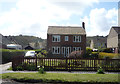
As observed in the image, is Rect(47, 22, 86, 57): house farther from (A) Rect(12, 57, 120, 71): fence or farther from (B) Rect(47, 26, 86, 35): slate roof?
(A) Rect(12, 57, 120, 71): fence

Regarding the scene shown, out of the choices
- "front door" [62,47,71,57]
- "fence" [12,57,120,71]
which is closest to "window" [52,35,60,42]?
"front door" [62,47,71,57]

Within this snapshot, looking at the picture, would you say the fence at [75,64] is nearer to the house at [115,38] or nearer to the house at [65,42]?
the house at [65,42]

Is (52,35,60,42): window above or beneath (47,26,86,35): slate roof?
beneath

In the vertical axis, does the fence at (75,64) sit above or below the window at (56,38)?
below

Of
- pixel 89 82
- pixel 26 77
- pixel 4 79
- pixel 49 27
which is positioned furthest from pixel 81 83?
pixel 49 27

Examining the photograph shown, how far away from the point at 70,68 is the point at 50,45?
24.7 m

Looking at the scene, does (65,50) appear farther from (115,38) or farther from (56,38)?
(115,38)

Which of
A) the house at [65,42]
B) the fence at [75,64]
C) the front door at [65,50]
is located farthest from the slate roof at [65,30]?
the fence at [75,64]

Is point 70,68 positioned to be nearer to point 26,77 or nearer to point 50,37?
point 26,77

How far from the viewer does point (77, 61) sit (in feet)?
50.3

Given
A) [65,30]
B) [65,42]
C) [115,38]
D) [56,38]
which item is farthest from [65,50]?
[115,38]

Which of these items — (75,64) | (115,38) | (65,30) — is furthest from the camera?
(115,38)

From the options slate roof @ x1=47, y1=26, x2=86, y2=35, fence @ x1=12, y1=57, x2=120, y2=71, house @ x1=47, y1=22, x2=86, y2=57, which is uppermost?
slate roof @ x1=47, y1=26, x2=86, y2=35

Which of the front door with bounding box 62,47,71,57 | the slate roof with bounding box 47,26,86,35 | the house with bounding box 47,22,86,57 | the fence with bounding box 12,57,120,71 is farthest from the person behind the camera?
the slate roof with bounding box 47,26,86,35
